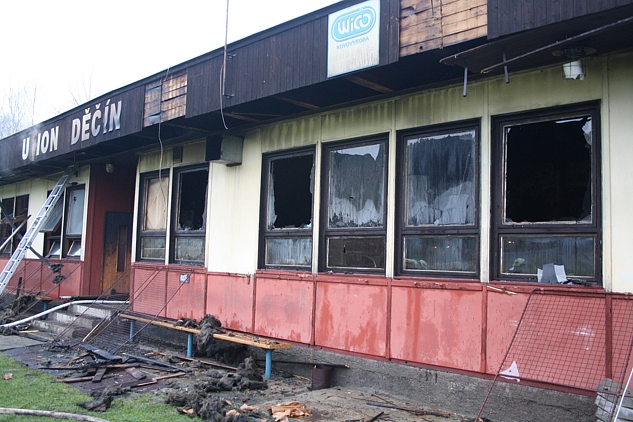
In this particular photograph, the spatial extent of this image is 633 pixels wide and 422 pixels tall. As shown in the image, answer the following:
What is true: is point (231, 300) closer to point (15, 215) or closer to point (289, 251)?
point (289, 251)

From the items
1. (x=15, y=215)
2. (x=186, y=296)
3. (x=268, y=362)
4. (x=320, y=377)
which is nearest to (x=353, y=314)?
(x=320, y=377)

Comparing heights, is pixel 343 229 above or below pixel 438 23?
below

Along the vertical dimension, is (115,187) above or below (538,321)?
above

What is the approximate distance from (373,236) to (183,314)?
436 centimetres

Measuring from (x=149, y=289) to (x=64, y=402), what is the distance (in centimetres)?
465

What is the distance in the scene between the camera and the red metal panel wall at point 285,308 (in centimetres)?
738

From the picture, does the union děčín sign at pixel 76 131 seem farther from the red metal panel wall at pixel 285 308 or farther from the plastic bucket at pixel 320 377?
the plastic bucket at pixel 320 377

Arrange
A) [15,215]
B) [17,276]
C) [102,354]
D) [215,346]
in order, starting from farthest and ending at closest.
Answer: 1. [15,215]
2. [17,276]
3. [215,346]
4. [102,354]

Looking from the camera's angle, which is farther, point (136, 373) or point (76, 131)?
point (76, 131)

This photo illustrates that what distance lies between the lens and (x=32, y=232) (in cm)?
1293

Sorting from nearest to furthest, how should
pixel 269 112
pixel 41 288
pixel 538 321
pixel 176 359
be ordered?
1. pixel 538 321
2. pixel 269 112
3. pixel 176 359
4. pixel 41 288

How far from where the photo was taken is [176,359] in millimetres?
8320

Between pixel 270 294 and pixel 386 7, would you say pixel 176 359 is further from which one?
pixel 386 7

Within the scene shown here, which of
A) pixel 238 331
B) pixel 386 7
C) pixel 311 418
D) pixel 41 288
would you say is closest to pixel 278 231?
pixel 238 331
